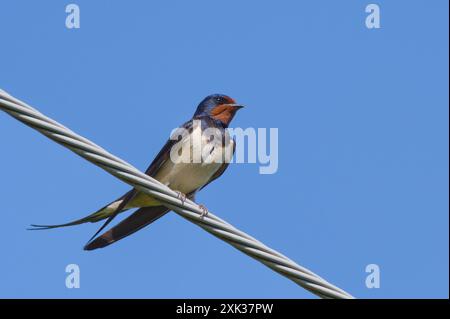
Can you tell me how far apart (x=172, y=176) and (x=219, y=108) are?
0.74 m

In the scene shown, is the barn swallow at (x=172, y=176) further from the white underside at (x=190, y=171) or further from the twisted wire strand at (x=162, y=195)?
the twisted wire strand at (x=162, y=195)

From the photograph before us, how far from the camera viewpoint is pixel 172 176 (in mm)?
4633

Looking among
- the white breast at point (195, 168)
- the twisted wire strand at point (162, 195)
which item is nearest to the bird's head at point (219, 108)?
the white breast at point (195, 168)

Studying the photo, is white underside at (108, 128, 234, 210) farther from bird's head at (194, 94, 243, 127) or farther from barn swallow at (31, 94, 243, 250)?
bird's head at (194, 94, 243, 127)

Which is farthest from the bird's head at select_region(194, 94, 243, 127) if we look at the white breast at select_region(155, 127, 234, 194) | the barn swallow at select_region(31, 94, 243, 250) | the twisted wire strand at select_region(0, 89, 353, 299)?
the twisted wire strand at select_region(0, 89, 353, 299)

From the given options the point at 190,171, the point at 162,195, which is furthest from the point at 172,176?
the point at 162,195

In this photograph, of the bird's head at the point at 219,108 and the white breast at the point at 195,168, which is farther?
the bird's head at the point at 219,108

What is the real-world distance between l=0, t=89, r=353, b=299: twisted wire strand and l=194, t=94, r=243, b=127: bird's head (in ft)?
8.25

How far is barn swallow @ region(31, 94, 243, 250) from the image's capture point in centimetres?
433

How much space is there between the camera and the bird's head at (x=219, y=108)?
5118 millimetres

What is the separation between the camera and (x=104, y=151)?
7.96ft

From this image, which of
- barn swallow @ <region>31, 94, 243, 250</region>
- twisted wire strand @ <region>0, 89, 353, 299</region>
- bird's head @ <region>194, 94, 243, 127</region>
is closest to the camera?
twisted wire strand @ <region>0, 89, 353, 299</region>
